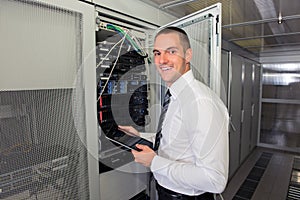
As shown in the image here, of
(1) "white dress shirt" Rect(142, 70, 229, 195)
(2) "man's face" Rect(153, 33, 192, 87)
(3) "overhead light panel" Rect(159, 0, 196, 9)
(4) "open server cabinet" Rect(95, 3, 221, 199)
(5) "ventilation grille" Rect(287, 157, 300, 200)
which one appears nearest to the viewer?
(1) "white dress shirt" Rect(142, 70, 229, 195)

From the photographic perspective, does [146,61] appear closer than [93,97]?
No

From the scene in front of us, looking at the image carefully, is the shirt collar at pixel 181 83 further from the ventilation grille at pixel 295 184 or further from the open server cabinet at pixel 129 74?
the ventilation grille at pixel 295 184

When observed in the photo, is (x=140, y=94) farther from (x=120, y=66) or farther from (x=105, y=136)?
(x=105, y=136)

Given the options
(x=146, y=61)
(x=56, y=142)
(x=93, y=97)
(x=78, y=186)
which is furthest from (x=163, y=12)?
(x=78, y=186)

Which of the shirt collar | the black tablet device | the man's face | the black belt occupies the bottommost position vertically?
the black belt

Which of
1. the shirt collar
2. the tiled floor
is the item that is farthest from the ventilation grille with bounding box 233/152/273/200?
the shirt collar

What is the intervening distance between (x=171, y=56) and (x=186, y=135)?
384 mm

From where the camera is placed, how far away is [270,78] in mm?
4547

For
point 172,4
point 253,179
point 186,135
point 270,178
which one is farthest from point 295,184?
point 172,4

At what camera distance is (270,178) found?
3131 mm

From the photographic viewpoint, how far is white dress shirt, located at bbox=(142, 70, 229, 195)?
793mm

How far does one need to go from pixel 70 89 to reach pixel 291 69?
4855 mm

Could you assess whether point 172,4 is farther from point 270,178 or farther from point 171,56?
point 270,178

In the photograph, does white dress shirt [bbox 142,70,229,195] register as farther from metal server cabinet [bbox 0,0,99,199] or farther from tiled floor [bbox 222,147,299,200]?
tiled floor [bbox 222,147,299,200]
